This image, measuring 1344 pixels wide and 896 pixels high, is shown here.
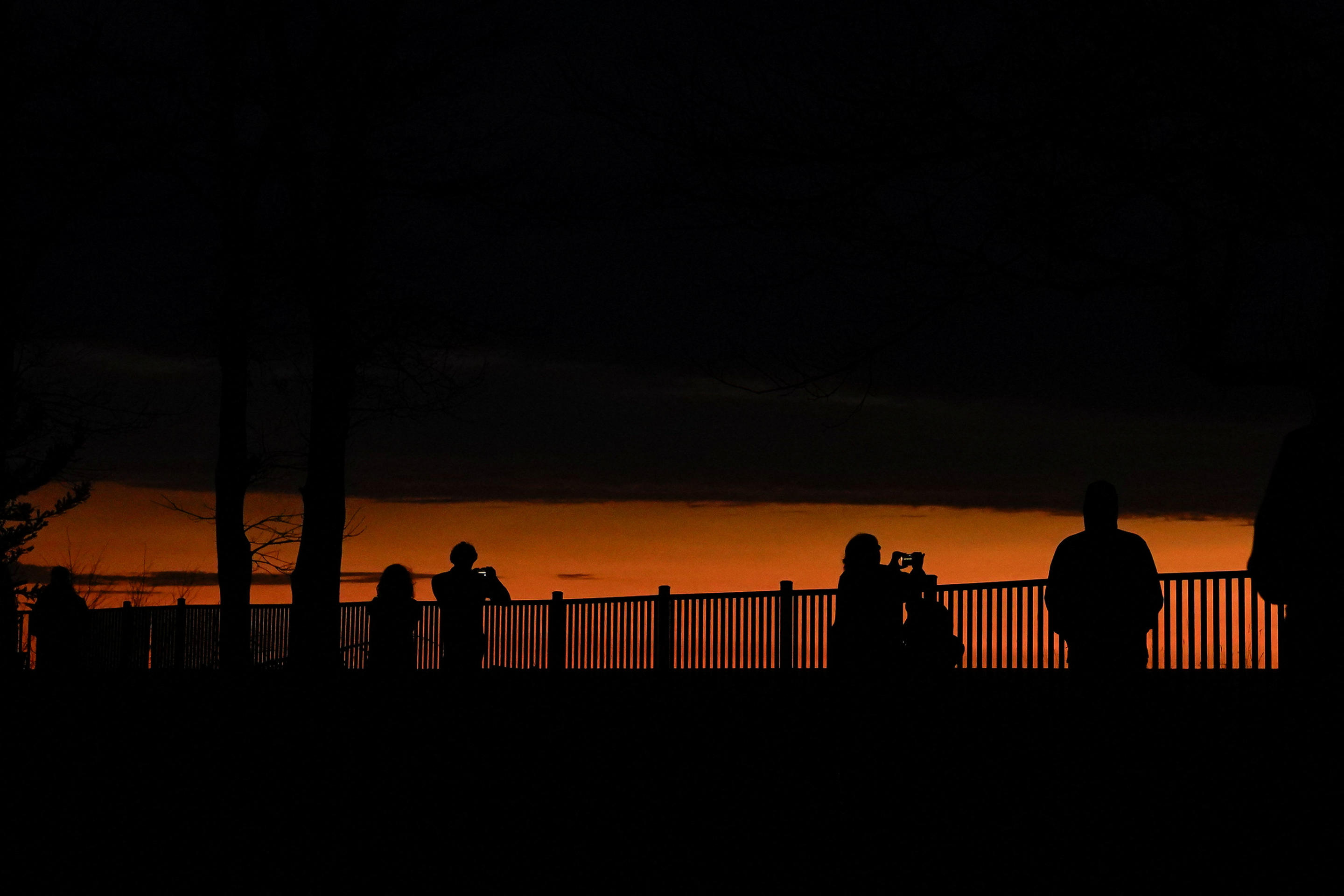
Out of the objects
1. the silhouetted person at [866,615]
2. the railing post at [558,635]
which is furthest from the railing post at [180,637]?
the silhouetted person at [866,615]

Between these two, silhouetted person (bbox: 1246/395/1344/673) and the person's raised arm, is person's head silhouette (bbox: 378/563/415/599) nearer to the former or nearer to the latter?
the person's raised arm

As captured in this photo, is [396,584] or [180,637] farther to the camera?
[180,637]

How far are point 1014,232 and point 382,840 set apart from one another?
327 inches

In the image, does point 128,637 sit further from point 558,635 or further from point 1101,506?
point 1101,506

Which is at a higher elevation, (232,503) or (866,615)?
(232,503)

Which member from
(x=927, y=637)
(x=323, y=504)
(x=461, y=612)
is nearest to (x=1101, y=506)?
(x=927, y=637)

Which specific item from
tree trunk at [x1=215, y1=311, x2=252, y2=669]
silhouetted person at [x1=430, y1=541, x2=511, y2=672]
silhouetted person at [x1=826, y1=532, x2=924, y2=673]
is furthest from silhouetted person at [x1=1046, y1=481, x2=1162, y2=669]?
tree trunk at [x1=215, y1=311, x2=252, y2=669]

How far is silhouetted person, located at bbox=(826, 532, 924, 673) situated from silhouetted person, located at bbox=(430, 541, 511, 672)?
5914mm

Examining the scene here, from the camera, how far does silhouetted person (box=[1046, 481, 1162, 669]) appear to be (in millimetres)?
8438

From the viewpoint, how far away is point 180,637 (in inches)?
1220

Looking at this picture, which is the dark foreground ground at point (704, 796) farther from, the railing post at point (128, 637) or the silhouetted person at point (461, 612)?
the railing post at point (128, 637)

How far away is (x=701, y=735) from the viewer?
32.5 ft

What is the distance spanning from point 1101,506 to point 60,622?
1346cm

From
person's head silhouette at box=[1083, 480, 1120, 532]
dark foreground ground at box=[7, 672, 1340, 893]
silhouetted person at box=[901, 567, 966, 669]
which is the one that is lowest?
dark foreground ground at box=[7, 672, 1340, 893]
